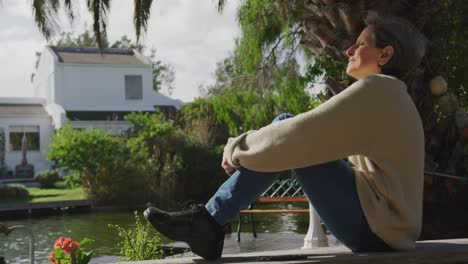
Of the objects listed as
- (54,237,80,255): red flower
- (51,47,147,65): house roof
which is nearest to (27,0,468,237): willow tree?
(54,237,80,255): red flower

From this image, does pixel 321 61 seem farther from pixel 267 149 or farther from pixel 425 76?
pixel 267 149

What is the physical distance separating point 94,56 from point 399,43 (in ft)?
117

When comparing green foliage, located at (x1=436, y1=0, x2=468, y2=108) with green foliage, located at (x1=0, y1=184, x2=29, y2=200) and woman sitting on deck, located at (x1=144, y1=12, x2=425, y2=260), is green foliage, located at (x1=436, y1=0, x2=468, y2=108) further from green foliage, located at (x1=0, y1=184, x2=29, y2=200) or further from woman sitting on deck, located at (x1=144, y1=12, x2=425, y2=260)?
green foliage, located at (x1=0, y1=184, x2=29, y2=200)

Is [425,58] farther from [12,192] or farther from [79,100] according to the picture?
[79,100]

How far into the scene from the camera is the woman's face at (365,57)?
313cm

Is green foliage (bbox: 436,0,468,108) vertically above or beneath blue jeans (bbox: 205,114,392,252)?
above

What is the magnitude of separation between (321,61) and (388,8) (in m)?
1.06

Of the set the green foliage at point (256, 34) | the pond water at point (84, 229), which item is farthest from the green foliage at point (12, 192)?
the green foliage at point (256, 34)

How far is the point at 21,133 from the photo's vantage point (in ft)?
115

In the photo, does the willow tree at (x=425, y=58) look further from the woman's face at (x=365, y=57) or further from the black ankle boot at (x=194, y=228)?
the black ankle boot at (x=194, y=228)

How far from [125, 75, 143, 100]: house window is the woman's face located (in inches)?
1364

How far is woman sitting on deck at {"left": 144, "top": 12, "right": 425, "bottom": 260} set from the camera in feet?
9.52

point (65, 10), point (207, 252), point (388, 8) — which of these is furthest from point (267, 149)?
point (65, 10)

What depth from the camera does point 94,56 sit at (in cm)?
3784
